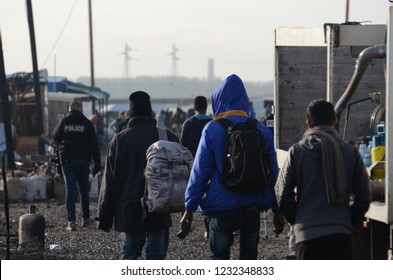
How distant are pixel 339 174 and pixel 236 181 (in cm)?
96

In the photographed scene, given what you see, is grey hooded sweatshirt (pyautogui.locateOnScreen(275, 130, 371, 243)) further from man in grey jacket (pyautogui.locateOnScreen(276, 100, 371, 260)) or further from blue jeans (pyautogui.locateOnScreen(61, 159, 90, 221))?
blue jeans (pyautogui.locateOnScreen(61, 159, 90, 221))

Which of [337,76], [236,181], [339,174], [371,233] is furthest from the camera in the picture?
[337,76]

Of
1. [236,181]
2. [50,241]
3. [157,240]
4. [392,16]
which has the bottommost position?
[50,241]

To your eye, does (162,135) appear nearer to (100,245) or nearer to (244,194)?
(244,194)

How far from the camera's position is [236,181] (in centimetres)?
791

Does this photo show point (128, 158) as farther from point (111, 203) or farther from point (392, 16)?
point (392, 16)

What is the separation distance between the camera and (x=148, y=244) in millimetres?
8828

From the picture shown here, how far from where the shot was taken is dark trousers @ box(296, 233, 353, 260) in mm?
7211

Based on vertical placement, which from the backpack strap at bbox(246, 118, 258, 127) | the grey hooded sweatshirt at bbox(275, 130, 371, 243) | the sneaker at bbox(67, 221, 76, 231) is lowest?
the sneaker at bbox(67, 221, 76, 231)

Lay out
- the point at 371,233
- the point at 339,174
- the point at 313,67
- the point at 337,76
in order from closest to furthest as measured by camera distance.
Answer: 1. the point at 339,174
2. the point at 371,233
3. the point at 337,76
4. the point at 313,67

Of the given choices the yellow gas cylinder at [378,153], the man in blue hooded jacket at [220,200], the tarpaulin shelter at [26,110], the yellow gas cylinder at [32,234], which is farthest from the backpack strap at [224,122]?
the tarpaulin shelter at [26,110]

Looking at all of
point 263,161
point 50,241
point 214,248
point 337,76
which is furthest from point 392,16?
point 50,241

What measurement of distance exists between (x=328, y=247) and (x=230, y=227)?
1.01 m

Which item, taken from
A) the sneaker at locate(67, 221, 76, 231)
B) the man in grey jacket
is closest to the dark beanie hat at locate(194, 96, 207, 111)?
the sneaker at locate(67, 221, 76, 231)
